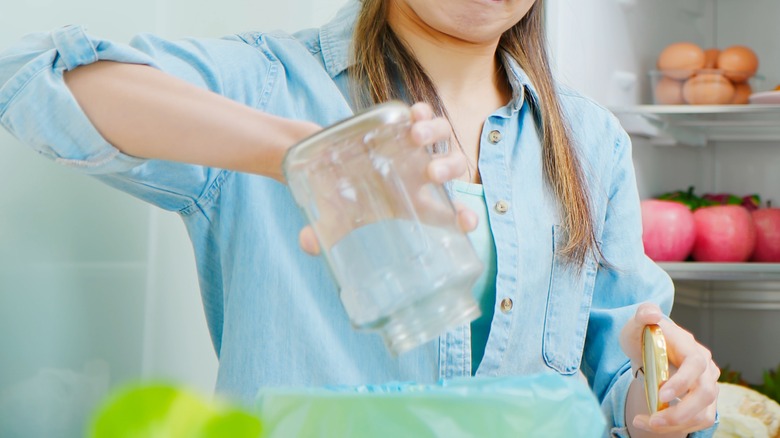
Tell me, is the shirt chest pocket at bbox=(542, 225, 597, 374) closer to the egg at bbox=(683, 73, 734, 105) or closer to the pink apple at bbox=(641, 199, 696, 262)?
the pink apple at bbox=(641, 199, 696, 262)

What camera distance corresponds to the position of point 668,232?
5.58ft

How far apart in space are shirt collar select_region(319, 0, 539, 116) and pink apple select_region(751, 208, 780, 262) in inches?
38.4

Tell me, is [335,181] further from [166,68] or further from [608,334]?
[608,334]

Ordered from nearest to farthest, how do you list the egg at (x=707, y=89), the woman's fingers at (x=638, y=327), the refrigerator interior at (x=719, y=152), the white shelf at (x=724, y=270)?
1. the woman's fingers at (x=638, y=327)
2. the white shelf at (x=724, y=270)
3. the egg at (x=707, y=89)
4. the refrigerator interior at (x=719, y=152)

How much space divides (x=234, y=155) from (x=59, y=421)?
1.00 feet

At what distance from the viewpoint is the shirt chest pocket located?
2.97ft

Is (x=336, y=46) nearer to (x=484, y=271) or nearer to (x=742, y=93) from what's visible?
(x=484, y=271)

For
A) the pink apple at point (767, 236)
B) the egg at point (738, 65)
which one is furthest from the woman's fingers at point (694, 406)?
the egg at point (738, 65)

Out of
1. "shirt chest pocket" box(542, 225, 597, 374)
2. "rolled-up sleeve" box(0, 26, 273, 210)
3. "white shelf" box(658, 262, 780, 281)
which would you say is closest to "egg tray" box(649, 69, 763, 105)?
"white shelf" box(658, 262, 780, 281)

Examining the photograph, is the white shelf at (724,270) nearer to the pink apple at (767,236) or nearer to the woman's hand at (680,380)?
the pink apple at (767,236)

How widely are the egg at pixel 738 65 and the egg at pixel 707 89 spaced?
3 cm

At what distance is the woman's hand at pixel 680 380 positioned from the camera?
668 mm

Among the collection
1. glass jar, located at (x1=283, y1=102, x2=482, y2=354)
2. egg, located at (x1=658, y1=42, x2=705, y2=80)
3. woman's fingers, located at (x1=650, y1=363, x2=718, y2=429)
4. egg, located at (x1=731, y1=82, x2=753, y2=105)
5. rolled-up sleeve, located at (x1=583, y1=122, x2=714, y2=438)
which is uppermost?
glass jar, located at (x1=283, y1=102, x2=482, y2=354)

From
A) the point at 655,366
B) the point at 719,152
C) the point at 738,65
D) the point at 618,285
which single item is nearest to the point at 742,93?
the point at 738,65
